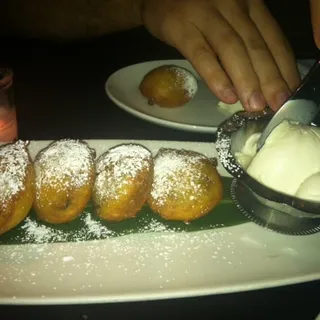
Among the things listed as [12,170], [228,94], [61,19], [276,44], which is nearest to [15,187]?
[12,170]

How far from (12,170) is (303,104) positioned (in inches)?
27.9

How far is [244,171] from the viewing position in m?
0.91

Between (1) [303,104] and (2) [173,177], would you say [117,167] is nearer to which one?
(2) [173,177]

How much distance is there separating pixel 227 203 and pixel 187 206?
0.41 feet

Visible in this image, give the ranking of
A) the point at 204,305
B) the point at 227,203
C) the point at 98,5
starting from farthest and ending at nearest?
the point at 98,5
the point at 227,203
the point at 204,305

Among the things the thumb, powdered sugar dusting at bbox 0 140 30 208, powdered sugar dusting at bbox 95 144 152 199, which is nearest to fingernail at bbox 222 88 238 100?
the thumb

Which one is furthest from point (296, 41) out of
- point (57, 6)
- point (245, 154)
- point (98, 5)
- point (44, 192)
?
point (44, 192)

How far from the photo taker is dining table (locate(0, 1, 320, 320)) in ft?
2.34

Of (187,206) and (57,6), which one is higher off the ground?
(57,6)

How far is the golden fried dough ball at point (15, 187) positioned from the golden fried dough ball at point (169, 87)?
61cm

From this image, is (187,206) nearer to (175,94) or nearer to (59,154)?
(59,154)

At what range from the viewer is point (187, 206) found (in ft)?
2.91

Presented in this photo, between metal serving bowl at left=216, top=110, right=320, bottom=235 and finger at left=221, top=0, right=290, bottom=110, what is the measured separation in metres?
0.17

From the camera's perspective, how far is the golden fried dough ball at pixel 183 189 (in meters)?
0.89
